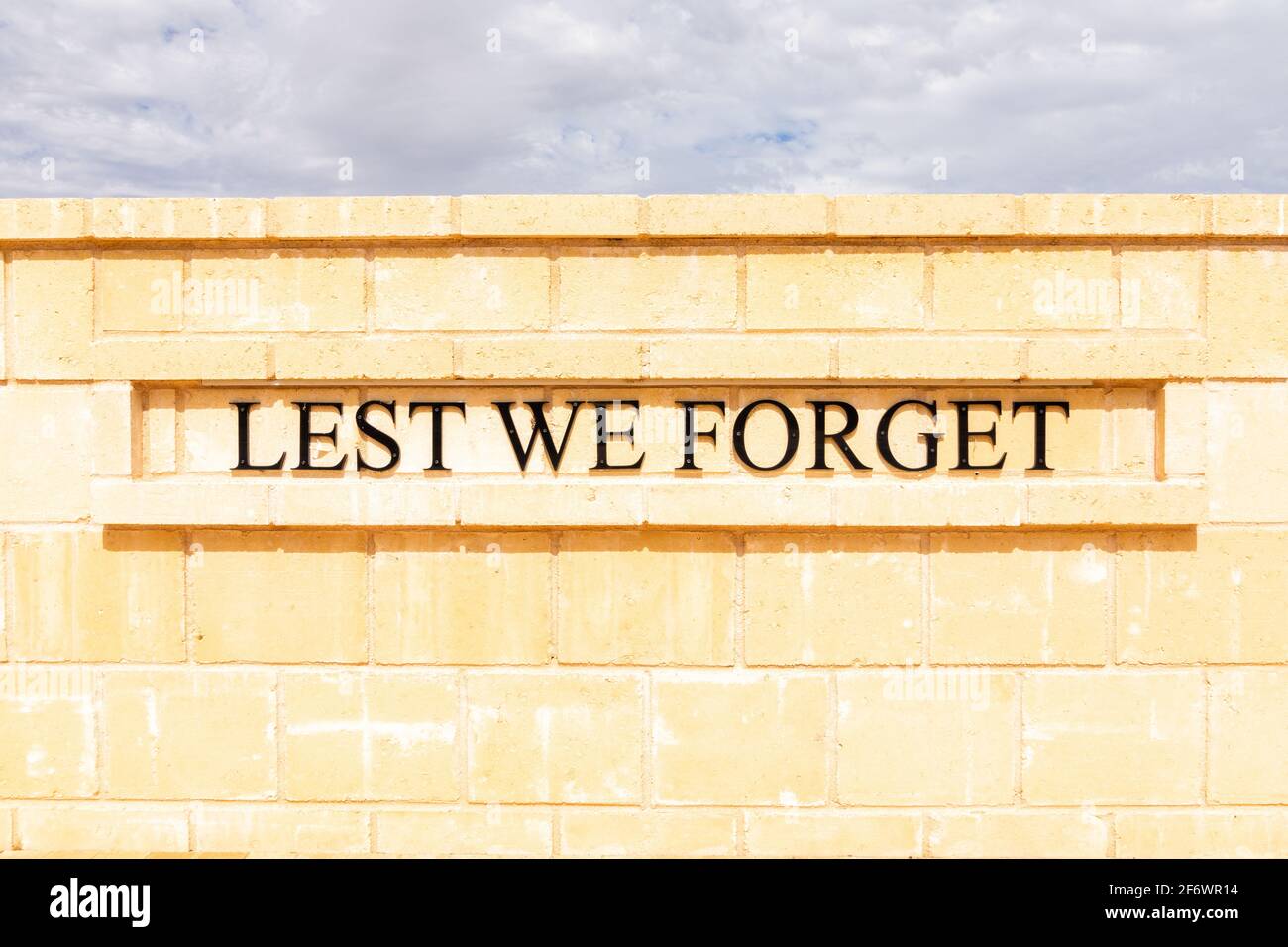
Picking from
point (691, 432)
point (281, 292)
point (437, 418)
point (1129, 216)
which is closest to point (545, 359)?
point (437, 418)

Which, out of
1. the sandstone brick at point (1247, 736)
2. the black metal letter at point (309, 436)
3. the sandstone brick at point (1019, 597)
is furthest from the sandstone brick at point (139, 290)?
the sandstone brick at point (1247, 736)

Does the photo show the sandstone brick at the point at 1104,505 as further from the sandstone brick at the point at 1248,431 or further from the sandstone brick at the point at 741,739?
the sandstone brick at the point at 741,739

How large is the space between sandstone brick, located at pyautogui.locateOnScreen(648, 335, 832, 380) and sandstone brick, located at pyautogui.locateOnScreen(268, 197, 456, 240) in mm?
1278

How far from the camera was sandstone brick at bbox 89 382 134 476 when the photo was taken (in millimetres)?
4082

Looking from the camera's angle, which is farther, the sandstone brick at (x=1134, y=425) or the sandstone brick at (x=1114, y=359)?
the sandstone brick at (x=1134, y=425)

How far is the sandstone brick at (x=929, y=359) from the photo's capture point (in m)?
4.00

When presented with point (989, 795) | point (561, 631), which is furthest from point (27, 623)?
point (989, 795)

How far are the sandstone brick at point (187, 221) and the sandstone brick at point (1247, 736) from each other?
5593 millimetres

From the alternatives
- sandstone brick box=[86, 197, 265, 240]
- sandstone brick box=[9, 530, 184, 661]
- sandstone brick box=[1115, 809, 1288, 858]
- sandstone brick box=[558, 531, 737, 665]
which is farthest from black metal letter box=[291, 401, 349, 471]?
sandstone brick box=[1115, 809, 1288, 858]

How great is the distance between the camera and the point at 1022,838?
4.04m

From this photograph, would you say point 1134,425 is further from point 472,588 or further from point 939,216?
point 472,588

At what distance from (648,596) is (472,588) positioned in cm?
94

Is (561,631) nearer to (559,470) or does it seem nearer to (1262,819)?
(559,470)

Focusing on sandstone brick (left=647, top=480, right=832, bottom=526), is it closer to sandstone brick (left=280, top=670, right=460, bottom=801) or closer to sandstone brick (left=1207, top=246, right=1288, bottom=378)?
sandstone brick (left=280, top=670, right=460, bottom=801)
